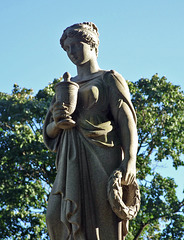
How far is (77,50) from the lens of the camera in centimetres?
819

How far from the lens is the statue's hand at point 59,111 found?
25.0 ft

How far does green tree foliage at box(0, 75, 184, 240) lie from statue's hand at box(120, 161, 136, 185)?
14.6 meters

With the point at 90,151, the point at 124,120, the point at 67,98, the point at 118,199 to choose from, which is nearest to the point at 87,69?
the point at 67,98

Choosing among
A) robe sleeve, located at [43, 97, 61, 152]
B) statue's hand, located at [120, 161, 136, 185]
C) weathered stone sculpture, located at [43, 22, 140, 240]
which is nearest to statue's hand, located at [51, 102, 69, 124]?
weathered stone sculpture, located at [43, 22, 140, 240]

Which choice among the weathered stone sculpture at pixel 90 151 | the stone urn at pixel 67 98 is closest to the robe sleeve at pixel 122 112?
the weathered stone sculpture at pixel 90 151

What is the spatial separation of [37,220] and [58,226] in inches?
581

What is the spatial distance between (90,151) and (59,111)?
0.66 metres

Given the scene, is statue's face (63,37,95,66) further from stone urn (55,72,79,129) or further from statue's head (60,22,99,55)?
stone urn (55,72,79,129)

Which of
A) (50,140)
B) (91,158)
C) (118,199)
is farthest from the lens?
(50,140)

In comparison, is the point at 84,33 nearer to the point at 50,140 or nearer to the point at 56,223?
the point at 50,140

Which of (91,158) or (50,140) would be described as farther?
(50,140)

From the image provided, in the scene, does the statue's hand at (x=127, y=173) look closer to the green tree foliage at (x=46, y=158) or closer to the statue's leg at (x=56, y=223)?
the statue's leg at (x=56, y=223)

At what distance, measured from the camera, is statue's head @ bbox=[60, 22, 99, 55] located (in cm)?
816

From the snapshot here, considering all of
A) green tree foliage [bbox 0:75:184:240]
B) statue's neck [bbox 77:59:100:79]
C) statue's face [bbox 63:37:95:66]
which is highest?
green tree foliage [bbox 0:75:184:240]
